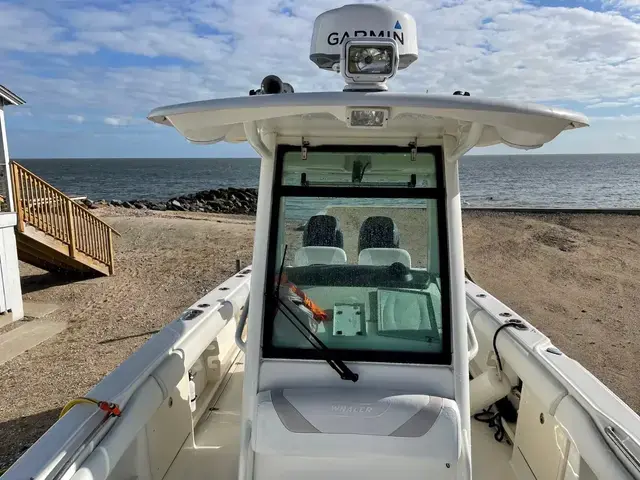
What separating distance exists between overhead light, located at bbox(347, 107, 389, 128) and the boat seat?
48.6 inches

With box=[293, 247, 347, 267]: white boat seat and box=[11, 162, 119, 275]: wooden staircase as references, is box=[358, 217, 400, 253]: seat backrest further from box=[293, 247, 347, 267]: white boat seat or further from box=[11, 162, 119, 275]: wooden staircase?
box=[11, 162, 119, 275]: wooden staircase

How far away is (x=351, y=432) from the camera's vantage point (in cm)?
234

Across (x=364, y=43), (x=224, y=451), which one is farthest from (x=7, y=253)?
(x=364, y=43)

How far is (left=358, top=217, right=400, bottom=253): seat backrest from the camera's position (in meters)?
2.78

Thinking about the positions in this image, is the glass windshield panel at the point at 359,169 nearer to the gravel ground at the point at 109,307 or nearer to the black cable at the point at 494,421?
the black cable at the point at 494,421

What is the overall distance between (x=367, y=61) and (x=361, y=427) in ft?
5.31

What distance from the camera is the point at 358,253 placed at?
2811 millimetres

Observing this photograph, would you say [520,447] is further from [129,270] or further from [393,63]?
[129,270]

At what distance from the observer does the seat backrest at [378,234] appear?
9.13 feet

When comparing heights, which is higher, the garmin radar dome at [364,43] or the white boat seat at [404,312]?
the garmin radar dome at [364,43]

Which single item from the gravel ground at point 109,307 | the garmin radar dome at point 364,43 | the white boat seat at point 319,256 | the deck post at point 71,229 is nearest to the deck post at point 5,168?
the deck post at point 71,229

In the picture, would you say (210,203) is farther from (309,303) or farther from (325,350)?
(325,350)

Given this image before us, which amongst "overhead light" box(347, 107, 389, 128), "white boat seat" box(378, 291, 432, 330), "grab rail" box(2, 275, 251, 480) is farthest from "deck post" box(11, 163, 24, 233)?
"overhead light" box(347, 107, 389, 128)

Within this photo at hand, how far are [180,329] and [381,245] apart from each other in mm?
1825
